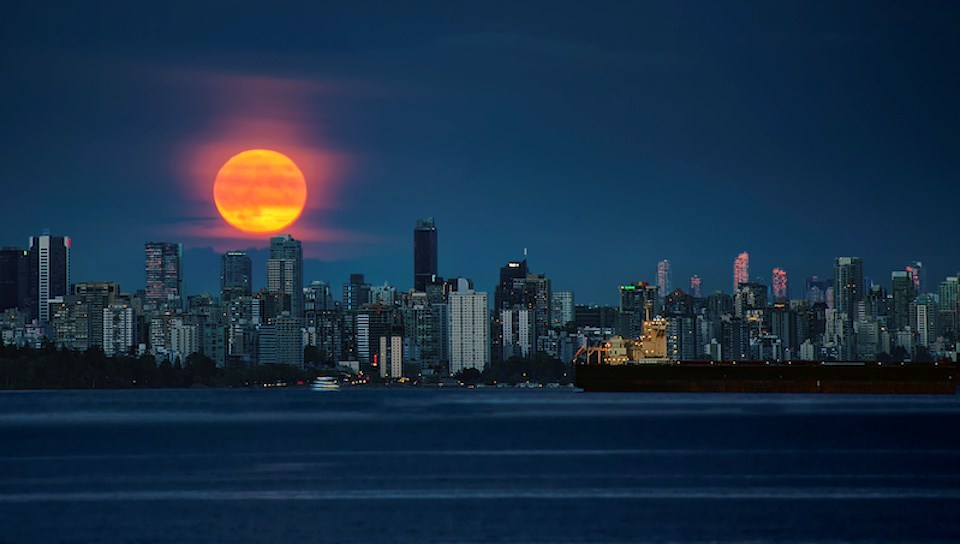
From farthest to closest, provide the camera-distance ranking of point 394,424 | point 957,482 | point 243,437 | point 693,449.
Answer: point 394,424 → point 243,437 → point 693,449 → point 957,482

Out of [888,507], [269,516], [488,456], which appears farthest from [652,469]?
[269,516]

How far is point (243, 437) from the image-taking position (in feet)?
374

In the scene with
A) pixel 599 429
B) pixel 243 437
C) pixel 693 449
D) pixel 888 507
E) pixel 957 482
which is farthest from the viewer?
pixel 599 429

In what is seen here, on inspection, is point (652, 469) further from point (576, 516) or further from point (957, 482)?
point (576, 516)

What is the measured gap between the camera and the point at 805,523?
181 feet

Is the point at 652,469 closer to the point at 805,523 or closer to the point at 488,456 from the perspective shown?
the point at 488,456

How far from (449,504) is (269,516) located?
26.9 feet

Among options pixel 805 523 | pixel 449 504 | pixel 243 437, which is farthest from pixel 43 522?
pixel 243 437

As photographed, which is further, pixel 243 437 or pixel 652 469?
pixel 243 437

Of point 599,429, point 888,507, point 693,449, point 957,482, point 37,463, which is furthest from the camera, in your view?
point 599,429

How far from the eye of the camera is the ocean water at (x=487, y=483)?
5331 centimetres

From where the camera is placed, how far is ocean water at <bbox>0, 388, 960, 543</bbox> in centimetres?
5331

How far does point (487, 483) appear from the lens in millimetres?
70625

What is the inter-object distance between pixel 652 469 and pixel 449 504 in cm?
2042
